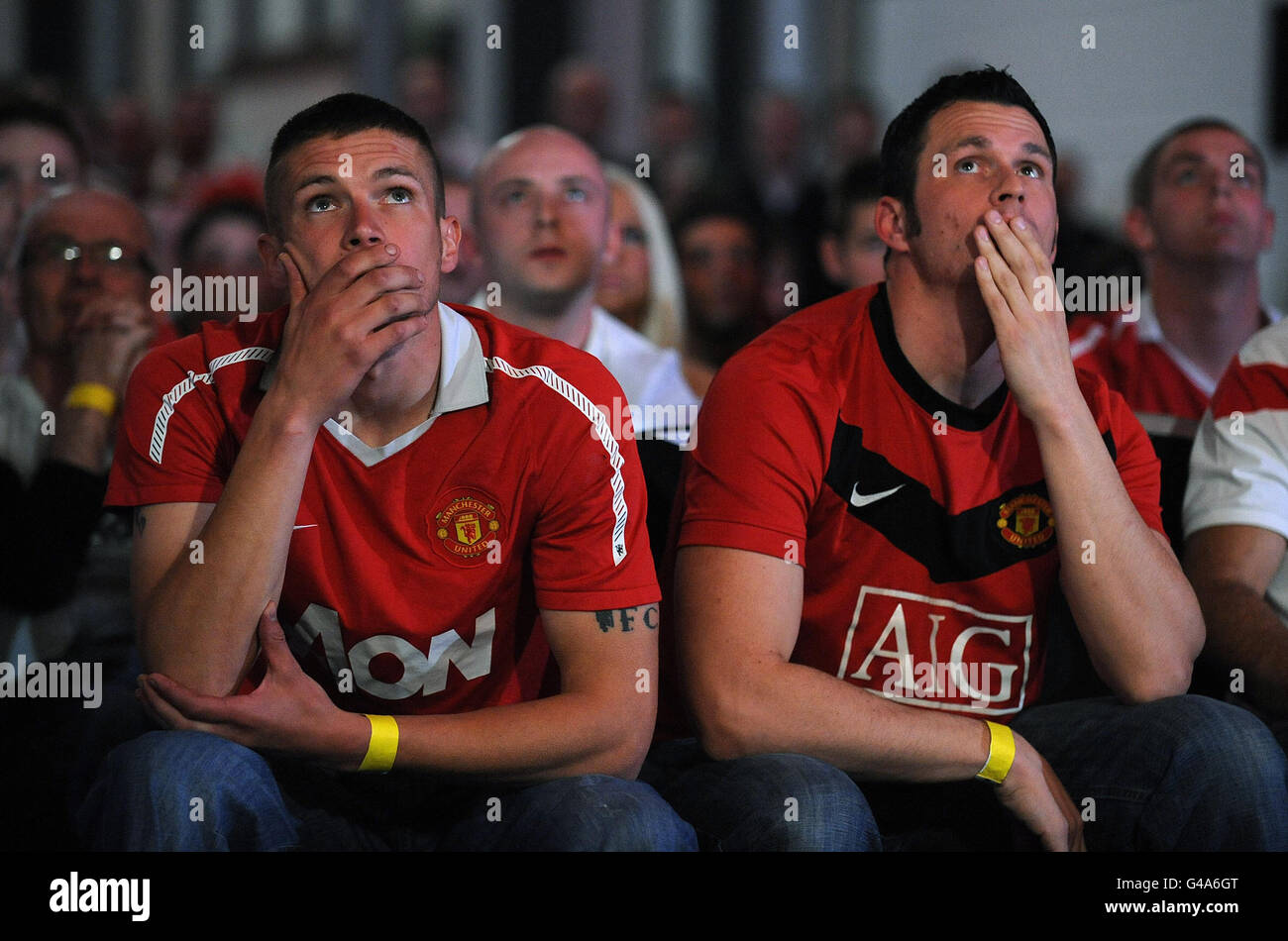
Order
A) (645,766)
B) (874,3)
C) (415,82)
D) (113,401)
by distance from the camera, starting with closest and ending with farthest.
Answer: (645,766)
(113,401)
(415,82)
(874,3)

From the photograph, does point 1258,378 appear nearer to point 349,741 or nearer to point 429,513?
point 429,513

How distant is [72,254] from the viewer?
3.00m

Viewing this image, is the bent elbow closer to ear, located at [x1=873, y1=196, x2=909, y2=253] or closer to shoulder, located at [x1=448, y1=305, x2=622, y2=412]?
ear, located at [x1=873, y1=196, x2=909, y2=253]

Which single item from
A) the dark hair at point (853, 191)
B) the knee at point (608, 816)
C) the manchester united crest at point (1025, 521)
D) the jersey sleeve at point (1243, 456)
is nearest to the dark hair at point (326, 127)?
the knee at point (608, 816)

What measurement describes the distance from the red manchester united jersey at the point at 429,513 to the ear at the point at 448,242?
168 millimetres

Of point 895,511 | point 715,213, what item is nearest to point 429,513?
point 895,511

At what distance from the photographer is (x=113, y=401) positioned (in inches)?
108

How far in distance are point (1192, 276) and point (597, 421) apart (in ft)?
6.90

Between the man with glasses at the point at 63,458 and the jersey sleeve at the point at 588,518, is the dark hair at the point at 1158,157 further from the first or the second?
the man with glasses at the point at 63,458

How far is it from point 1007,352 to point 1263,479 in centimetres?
62

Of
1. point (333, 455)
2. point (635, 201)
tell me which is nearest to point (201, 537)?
point (333, 455)

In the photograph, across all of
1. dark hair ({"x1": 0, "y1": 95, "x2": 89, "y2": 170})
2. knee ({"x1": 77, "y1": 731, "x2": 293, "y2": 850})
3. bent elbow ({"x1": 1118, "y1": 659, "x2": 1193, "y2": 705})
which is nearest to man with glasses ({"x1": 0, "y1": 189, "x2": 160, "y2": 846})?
knee ({"x1": 77, "y1": 731, "x2": 293, "y2": 850})

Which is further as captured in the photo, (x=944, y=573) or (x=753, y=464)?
(x=944, y=573)
